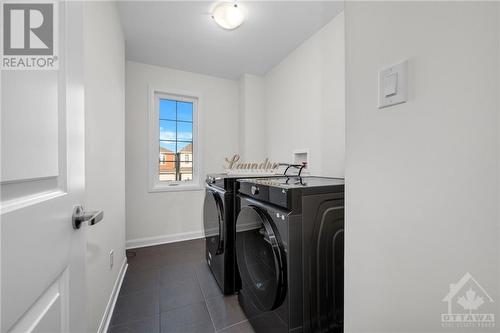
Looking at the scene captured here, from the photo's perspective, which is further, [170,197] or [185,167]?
[185,167]

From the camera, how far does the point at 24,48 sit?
42 cm

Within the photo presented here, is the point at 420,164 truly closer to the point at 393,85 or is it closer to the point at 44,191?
the point at 393,85

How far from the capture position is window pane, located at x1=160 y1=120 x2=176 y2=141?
298cm

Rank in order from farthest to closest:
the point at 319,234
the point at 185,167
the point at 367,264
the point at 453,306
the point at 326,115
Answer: the point at 185,167, the point at 326,115, the point at 319,234, the point at 367,264, the point at 453,306

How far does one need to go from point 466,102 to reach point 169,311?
199 cm

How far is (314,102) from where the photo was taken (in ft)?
7.09

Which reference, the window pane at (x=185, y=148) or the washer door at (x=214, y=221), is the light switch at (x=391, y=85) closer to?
the washer door at (x=214, y=221)

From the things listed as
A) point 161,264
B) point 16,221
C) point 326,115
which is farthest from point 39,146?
point 161,264

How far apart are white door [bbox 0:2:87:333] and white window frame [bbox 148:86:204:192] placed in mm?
2288

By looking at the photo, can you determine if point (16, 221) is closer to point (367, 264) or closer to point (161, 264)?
point (367, 264)

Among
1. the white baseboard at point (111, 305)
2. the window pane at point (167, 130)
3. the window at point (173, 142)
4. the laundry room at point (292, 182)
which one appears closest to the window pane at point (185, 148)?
the window at point (173, 142)

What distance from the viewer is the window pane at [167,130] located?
9.79ft

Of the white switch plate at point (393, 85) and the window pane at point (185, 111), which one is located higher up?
the window pane at point (185, 111)

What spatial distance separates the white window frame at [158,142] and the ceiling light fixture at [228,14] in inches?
54.7
